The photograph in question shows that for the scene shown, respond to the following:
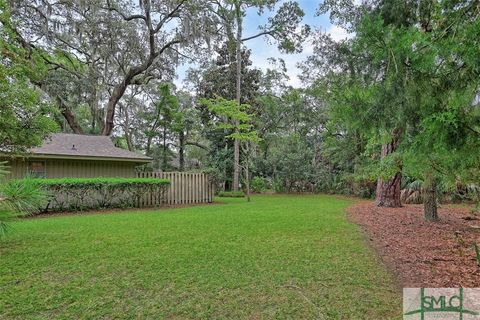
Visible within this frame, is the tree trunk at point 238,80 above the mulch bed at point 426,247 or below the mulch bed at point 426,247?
above

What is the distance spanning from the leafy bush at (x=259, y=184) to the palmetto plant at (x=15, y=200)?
655 inches

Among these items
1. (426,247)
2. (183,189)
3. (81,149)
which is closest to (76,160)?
(81,149)

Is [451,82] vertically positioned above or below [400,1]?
below

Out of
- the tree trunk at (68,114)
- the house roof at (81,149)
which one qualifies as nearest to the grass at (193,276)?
the house roof at (81,149)

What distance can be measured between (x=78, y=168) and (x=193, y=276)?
1059cm

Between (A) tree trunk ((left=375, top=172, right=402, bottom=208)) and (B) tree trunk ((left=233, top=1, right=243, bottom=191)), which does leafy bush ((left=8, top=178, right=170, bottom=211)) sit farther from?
(A) tree trunk ((left=375, top=172, right=402, bottom=208))

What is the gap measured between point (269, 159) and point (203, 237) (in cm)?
1486

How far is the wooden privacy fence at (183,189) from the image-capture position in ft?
39.2

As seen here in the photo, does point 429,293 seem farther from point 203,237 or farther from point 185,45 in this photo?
point 185,45

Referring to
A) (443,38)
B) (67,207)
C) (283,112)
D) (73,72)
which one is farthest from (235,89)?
(443,38)

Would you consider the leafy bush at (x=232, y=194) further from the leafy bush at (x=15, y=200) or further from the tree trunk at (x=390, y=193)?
the leafy bush at (x=15, y=200)

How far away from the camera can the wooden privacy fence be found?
470 inches

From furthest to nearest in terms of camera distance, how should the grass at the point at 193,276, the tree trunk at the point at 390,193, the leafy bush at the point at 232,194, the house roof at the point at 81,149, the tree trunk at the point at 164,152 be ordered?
the tree trunk at the point at 164,152 → the leafy bush at the point at 232,194 → the house roof at the point at 81,149 → the tree trunk at the point at 390,193 → the grass at the point at 193,276

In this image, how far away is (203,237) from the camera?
543 cm
